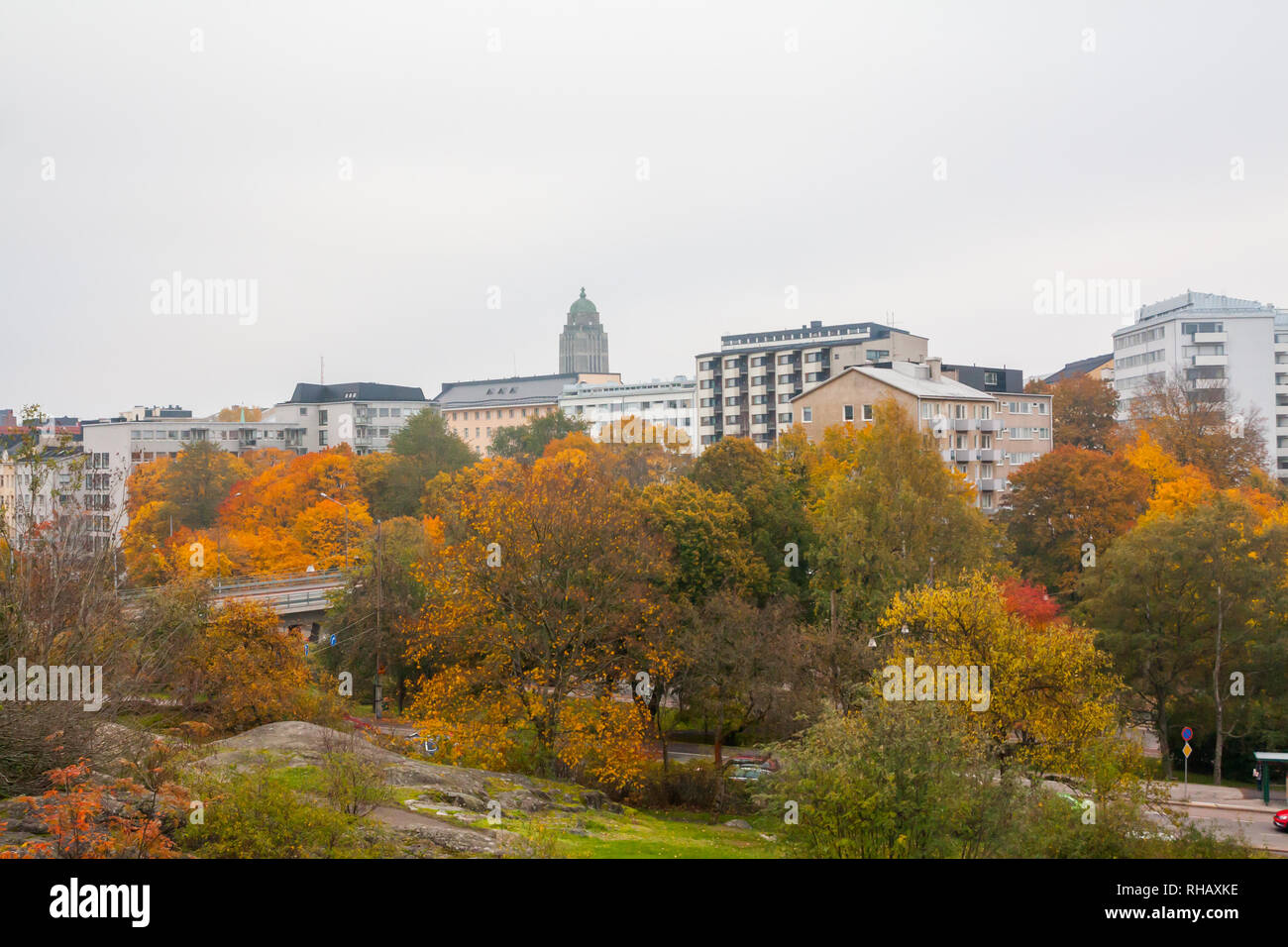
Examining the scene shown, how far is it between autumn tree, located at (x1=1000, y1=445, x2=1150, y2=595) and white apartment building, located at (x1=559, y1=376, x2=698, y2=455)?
79027 millimetres

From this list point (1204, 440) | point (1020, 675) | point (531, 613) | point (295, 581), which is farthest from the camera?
point (1204, 440)

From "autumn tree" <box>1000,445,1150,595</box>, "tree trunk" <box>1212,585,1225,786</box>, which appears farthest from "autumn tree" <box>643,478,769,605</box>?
"autumn tree" <box>1000,445,1150,595</box>

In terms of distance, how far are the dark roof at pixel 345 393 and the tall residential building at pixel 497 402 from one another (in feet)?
47.6

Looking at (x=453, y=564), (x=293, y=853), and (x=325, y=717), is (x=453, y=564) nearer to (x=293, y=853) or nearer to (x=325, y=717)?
(x=325, y=717)

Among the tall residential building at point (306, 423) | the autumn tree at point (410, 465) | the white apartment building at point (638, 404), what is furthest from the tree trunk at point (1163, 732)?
the tall residential building at point (306, 423)

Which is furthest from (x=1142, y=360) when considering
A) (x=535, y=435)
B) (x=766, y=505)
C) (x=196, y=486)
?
Answer: (x=196, y=486)

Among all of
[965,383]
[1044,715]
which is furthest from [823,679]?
[965,383]

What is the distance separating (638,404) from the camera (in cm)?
14738

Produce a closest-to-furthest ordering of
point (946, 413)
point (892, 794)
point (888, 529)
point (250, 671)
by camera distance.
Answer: point (892, 794), point (250, 671), point (888, 529), point (946, 413)

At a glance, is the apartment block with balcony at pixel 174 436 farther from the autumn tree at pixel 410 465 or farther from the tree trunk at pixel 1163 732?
the tree trunk at pixel 1163 732

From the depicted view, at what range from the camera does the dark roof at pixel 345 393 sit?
150 m

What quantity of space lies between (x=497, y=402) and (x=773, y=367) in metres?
61.5

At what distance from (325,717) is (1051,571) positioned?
39.7 metres

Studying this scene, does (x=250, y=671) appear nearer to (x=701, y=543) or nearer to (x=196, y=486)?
(x=701, y=543)
